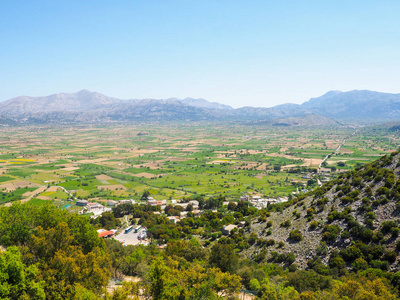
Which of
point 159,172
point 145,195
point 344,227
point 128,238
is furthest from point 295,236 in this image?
point 159,172

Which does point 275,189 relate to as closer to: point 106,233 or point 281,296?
point 106,233

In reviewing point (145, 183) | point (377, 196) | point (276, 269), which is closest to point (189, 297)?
point (276, 269)

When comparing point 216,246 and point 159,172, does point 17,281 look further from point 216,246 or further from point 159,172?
point 159,172

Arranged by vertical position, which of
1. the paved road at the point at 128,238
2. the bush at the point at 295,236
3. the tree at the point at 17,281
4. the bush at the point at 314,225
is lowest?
the paved road at the point at 128,238

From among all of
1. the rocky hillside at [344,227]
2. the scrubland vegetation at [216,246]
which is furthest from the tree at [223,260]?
the rocky hillside at [344,227]

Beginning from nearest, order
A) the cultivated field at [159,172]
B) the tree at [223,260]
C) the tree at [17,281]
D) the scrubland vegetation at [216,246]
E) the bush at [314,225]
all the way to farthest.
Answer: the tree at [17,281] → the scrubland vegetation at [216,246] → the tree at [223,260] → the bush at [314,225] → the cultivated field at [159,172]

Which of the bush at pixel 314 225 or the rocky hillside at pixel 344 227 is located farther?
the bush at pixel 314 225

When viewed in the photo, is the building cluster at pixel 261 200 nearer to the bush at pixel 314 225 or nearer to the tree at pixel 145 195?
the tree at pixel 145 195

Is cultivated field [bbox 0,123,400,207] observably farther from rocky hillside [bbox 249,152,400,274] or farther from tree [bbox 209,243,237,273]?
tree [bbox 209,243,237,273]
